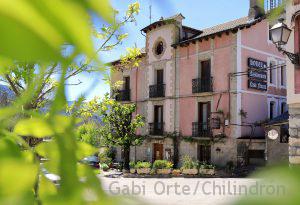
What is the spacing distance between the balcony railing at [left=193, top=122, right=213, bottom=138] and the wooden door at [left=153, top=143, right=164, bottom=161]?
226 cm

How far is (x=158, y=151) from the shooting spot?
744 inches

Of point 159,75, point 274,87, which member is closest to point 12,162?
point 274,87

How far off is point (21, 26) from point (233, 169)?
50.6 feet

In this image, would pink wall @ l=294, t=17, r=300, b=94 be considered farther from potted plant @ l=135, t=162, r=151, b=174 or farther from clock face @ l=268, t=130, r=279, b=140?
potted plant @ l=135, t=162, r=151, b=174

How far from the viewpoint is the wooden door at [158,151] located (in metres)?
18.7

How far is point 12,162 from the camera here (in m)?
0.13

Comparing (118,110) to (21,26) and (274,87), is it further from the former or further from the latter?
(21,26)

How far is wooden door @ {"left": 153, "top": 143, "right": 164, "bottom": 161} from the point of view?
18.7 m

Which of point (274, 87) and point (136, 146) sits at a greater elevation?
point (274, 87)

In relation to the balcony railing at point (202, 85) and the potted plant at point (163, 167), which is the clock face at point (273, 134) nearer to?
the balcony railing at point (202, 85)

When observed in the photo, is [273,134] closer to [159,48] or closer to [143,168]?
[143,168]

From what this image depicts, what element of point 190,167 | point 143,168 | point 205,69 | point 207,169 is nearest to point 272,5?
point 207,169

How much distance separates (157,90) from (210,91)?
330 cm

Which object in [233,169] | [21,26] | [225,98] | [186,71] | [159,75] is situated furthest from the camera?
[159,75]
